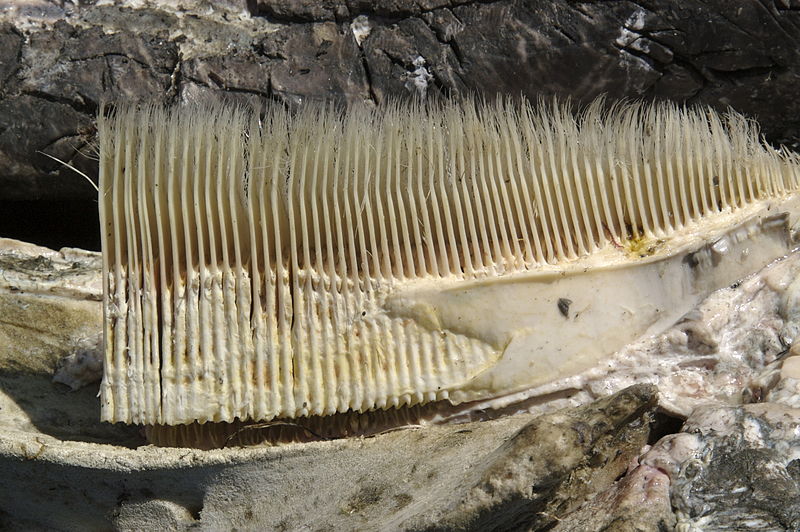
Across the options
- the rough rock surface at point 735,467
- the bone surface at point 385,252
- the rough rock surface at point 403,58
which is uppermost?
the rough rock surface at point 403,58

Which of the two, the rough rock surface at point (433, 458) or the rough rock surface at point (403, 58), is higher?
the rough rock surface at point (403, 58)

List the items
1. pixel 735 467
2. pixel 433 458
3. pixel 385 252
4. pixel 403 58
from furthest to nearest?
pixel 403 58
pixel 385 252
pixel 433 458
pixel 735 467

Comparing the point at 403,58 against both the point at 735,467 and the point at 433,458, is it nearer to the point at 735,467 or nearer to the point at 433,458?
the point at 433,458

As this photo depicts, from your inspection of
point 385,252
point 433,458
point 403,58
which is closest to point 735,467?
point 433,458

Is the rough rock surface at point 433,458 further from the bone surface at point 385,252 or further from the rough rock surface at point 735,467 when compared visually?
the bone surface at point 385,252

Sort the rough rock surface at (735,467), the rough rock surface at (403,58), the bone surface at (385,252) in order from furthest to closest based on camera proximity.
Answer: the rough rock surface at (403,58) → the bone surface at (385,252) → the rough rock surface at (735,467)

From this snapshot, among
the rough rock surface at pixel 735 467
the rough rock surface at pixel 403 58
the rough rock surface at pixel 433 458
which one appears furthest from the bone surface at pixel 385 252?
the rough rock surface at pixel 403 58

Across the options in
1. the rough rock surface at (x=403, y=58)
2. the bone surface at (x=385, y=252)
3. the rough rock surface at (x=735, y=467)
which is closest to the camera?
the rough rock surface at (x=735, y=467)

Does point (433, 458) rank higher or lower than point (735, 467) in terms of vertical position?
higher
